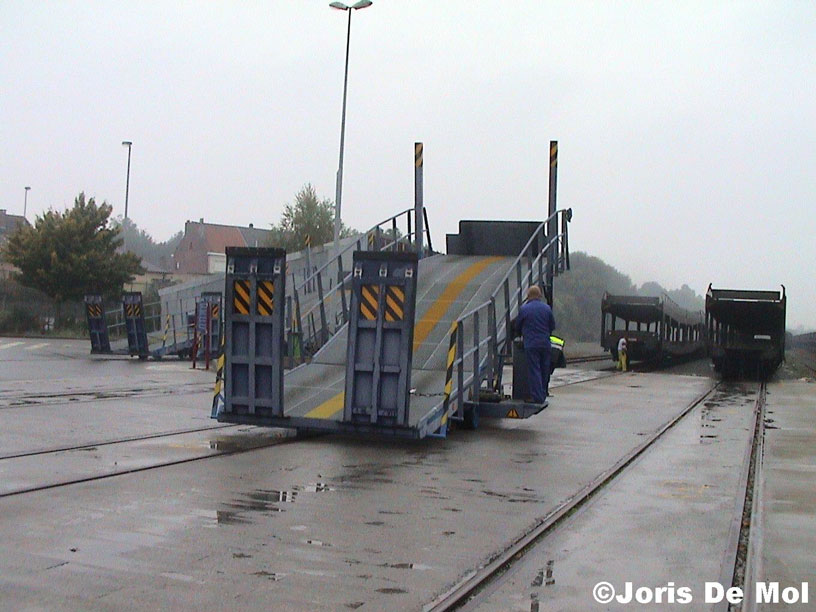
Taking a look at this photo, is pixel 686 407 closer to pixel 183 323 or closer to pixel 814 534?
pixel 814 534

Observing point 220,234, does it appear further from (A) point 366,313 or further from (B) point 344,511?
(B) point 344,511

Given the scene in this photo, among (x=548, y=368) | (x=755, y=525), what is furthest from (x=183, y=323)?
(x=755, y=525)

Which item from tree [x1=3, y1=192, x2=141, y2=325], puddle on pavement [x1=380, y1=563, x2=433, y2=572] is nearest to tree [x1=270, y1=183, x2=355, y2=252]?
tree [x1=3, y1=192, x2=141, y2=325]

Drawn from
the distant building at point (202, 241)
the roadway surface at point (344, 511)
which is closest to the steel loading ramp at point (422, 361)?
the roadway surface at point (344, 511)

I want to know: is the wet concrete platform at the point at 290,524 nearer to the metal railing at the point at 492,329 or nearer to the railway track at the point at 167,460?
the railway track at the point at 167,460

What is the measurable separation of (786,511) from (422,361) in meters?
6.78

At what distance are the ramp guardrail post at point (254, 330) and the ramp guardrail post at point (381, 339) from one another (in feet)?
2.81

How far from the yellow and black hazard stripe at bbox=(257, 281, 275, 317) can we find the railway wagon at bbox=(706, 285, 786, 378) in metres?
26.9

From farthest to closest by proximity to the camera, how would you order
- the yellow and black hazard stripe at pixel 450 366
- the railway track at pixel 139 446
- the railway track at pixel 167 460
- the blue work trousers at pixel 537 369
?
the blue work trousers at pixel 537 369 < the yellow and black hazard stripe at pixel 450 366 < the railway track at pixel 139 446 < the railway track at pixel 167 460

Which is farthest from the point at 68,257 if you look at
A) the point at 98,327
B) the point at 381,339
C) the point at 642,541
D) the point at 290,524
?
the point at 642,541

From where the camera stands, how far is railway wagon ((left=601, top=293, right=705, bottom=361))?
40375 mm

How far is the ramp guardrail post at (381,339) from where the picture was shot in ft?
38.4

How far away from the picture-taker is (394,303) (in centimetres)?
1190

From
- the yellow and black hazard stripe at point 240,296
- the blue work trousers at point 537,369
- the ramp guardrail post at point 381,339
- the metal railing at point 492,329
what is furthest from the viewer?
the blue work trousers at point 537,369
